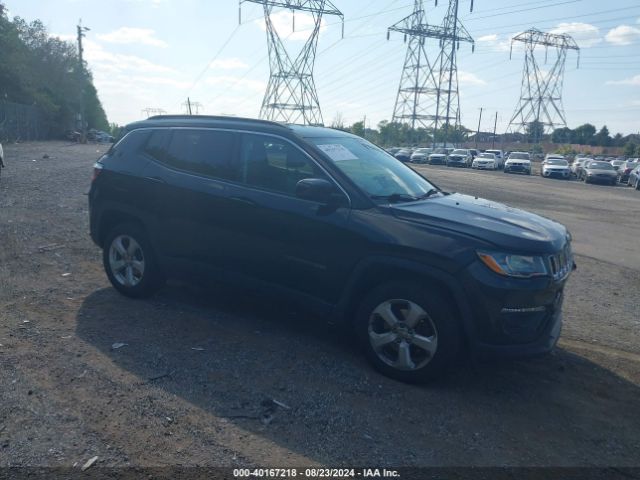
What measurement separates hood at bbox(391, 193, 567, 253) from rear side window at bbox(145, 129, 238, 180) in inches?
69.6

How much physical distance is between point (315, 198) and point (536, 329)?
1.93 m

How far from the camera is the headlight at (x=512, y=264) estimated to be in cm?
418

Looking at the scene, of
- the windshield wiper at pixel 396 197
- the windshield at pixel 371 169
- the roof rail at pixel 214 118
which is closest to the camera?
the windshield wiper at pixel 396 197

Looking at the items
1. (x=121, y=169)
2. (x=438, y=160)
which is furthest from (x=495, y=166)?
(x=121, y=169)

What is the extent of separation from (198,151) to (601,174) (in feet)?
115

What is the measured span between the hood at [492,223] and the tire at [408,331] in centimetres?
52

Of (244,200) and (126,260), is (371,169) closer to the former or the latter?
(244,200)

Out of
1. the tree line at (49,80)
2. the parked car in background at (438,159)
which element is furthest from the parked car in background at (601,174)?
the tree line at (49,80)

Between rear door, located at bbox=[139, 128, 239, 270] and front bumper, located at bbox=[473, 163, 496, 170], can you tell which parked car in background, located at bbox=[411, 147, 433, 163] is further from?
rear door, located at bbox=[139, 128, 239, 270]

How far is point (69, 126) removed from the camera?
225 ft

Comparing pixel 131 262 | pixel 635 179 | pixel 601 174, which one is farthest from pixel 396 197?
pixel 601 174

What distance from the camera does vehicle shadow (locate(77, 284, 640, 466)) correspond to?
3.69 metres

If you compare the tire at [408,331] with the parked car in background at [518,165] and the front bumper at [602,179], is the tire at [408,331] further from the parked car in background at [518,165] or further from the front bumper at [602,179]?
the parked car in background at [518,165]

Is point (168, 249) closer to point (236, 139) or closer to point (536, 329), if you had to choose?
point (236, 139)
